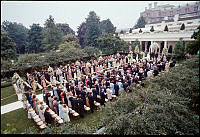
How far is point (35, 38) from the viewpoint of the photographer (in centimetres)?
3052

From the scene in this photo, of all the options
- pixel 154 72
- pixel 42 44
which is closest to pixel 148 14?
pixel 42 44

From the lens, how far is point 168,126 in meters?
3.72

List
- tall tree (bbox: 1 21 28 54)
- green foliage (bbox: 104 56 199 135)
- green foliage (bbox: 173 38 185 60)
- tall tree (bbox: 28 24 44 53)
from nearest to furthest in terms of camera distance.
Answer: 1. green foliage (bbox: 104 56 199 135)
2. tall tree (bbox: 1 21 28 54)
3. green foliage (bbox: 173 38 185 60)
4. tall tree (bbox: 28 24 44 53)

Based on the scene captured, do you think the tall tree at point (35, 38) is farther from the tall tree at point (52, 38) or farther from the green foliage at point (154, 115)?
the green foliage at point (154, 115)

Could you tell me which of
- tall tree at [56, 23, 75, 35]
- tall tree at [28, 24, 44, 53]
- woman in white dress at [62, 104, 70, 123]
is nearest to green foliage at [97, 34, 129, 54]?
tall tree at [28, 24, 44, 53]

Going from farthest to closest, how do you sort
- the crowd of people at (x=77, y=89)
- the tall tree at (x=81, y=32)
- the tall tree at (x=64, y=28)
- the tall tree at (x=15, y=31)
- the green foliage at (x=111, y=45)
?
the tall tree at (x=64, y=28), the tall tree at (x=81, y=32), the green foliage at (x=111, y=45), the crowd of people at (x=77, y=89), the tall tree at (x=15, y=31)

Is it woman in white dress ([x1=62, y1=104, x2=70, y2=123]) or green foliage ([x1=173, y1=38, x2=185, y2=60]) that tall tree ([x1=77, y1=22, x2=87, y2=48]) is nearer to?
green foliage ([x1=173, y1=38, x2=185, y2=60])

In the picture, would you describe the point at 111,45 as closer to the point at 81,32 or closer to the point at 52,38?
the point at 52,38

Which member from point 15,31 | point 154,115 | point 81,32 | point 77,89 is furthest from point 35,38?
point 154,115

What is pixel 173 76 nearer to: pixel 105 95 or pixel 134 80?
pixel 134 80

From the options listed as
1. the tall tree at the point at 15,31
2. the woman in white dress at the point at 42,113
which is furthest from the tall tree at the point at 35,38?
the woman in white dress at the point at 42,113

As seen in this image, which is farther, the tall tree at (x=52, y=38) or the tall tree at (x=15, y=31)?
the tall tree at (x=52, y=38)

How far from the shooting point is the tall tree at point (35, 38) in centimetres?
2966

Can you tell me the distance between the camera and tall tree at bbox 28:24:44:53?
29.7m
